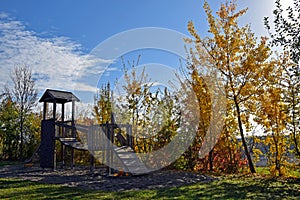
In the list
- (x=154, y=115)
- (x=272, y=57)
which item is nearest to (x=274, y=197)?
(x=272, y=57)

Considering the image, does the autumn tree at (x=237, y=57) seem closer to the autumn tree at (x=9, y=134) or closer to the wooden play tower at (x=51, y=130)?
the wooden play tower at (x=51, y=130)

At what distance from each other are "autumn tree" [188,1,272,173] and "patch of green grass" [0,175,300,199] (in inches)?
103

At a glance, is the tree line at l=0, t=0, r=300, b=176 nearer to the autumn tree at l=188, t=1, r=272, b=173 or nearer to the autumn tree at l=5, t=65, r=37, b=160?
the autumn tree at l=188, t=1, r=272, b=173

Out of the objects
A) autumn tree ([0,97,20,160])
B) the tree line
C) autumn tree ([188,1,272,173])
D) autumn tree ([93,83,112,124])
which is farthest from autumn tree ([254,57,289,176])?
autumn tree ([0,97,20,160])

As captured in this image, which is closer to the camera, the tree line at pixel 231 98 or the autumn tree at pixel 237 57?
the tree line at pixel 231 98

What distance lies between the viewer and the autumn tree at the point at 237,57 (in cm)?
862

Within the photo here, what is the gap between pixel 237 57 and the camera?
8.84 metres

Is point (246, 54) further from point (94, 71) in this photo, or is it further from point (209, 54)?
point (94, 71)

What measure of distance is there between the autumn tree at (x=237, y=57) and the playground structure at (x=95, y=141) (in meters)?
3.47

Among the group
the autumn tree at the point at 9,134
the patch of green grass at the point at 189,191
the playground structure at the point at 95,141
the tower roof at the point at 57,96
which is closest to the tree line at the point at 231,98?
the playground structure at the point at 95,141

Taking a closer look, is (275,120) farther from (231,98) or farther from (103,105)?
(103,105)

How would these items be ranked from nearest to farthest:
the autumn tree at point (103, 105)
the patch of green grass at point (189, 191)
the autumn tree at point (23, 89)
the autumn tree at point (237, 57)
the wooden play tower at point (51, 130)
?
the patch of green grass at point (189, 191), the autumn tree at point (237, 57), the wooden play tower at point (51, 130), the autumn tree at point (103, 105), the autumn tree at point (23, 89)

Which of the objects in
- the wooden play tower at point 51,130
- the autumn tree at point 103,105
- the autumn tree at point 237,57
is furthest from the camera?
the autumn tree at point 103,105

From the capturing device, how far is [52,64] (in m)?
11.5
